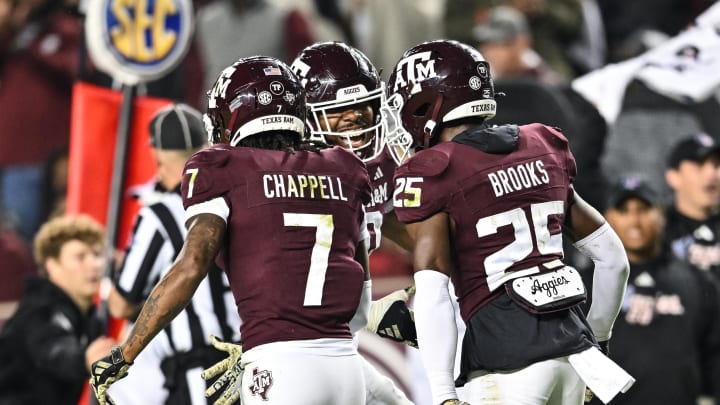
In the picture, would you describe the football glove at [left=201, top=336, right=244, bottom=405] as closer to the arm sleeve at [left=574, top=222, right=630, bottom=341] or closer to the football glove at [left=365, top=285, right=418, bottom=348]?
the football glove at [left=365, top=285, right=418, bottom=348]

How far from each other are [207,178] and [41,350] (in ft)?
9.83

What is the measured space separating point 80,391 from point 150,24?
6.73ft

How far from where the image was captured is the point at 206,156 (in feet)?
15.6

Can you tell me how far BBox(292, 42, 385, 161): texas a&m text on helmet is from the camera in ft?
18.8

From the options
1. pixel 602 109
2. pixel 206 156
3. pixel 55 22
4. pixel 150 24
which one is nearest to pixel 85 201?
pixel 150 24

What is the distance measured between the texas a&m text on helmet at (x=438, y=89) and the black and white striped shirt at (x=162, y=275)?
4.95ft

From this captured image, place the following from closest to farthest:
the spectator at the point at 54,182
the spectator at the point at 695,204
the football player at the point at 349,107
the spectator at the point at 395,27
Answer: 1. the football player at the point at 349,107
2. the spectator at the point at 695,204
3. the spectator at the point at 54,182
4. the spectator at the point at 395,27

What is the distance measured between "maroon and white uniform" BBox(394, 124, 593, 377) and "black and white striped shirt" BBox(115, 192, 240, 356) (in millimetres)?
1728

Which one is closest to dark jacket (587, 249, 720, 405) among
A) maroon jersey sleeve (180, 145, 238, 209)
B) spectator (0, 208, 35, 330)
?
maroon jersey sleeve (180, 145, 238, 209)

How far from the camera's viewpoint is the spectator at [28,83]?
10266mm

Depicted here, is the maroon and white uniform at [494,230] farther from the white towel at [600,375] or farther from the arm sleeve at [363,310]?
the arm sleeve at [363,310]

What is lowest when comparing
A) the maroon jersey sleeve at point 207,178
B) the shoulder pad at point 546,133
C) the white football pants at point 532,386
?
the white football pants at point 532,386

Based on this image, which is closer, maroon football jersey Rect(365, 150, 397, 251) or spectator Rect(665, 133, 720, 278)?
maroon football jersey Rect(365, 150, 397, 251)

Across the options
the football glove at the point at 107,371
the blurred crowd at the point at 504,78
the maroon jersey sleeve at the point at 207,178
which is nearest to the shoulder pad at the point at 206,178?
the maroon jersey sleeve at the point at 207,178
